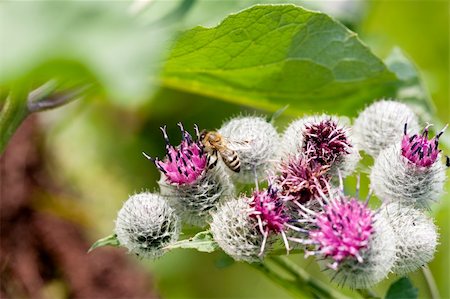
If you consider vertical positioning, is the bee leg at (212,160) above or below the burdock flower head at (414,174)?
above

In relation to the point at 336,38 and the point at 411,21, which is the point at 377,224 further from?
the point at 411,21

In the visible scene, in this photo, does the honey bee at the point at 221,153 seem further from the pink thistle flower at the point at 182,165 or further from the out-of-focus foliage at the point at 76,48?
the out-of-focus foliage at the point at 76,48

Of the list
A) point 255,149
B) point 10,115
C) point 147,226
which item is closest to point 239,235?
point 147,226

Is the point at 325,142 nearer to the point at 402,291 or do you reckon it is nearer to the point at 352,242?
the point at 352,242

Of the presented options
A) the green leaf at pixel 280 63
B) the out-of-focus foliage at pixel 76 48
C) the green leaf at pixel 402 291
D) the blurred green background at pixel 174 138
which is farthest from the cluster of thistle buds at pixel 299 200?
the blurred green background at pixel 174 138

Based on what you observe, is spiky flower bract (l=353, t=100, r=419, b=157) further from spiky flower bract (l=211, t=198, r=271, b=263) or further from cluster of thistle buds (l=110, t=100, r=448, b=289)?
spiky flower bract (l=211, t=198, r=271, b=263)

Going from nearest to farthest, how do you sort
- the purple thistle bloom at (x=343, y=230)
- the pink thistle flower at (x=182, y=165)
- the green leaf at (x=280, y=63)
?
the purple thistle bloom at (x=343, y=230) < the pink thistle flower at (x=182, y=165) < the green leaf at (x=280, y=63)
